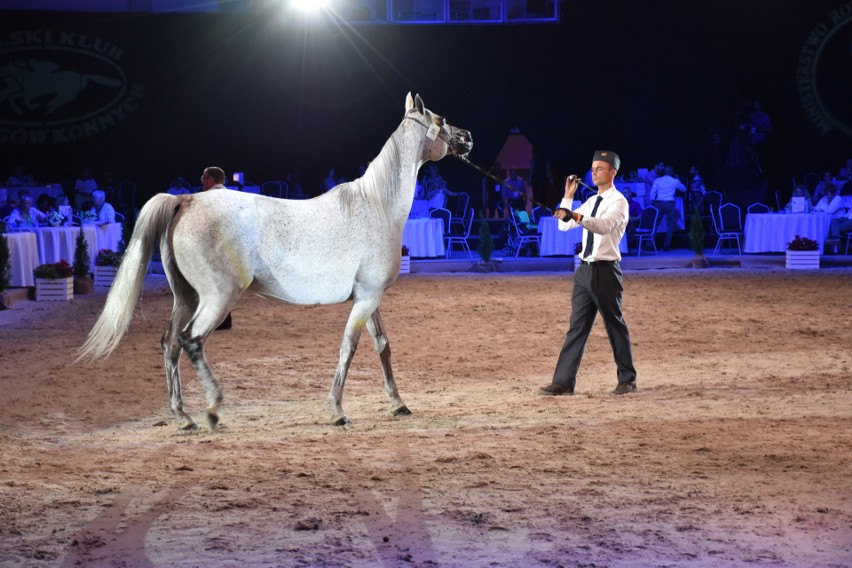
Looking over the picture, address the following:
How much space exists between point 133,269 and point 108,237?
12.5 meters

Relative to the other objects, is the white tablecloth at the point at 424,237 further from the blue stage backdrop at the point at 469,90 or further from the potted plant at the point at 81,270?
the potted plant at the point at 81,270

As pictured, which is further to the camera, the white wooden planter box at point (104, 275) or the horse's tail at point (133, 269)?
the white wooden planter box at point (104, 275)

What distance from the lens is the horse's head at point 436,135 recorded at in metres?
7.50

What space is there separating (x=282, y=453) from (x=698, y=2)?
21497 mm

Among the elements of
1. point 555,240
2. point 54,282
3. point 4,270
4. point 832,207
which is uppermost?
point 832,207

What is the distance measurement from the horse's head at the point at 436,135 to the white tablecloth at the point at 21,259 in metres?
10.2

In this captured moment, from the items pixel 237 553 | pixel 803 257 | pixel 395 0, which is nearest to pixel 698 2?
pixel 395 0

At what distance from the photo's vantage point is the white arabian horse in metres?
7.00

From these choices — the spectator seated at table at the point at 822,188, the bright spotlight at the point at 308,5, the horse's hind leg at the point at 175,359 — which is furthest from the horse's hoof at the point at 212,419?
the bright spotlight at the point at 308,5

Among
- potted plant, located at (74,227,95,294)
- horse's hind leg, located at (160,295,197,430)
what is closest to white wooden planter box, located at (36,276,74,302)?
potted plant, located at (74,227,95,294)

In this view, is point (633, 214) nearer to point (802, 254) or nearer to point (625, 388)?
point (802, 254)

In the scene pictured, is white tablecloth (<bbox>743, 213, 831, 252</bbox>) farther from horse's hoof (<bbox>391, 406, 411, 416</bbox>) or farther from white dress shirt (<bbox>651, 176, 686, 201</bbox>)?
horse's hoof (<bbox>391, 406, 411, 416</bbox>)

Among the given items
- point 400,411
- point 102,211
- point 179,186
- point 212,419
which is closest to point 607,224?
point 400,411

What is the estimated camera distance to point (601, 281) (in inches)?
324
